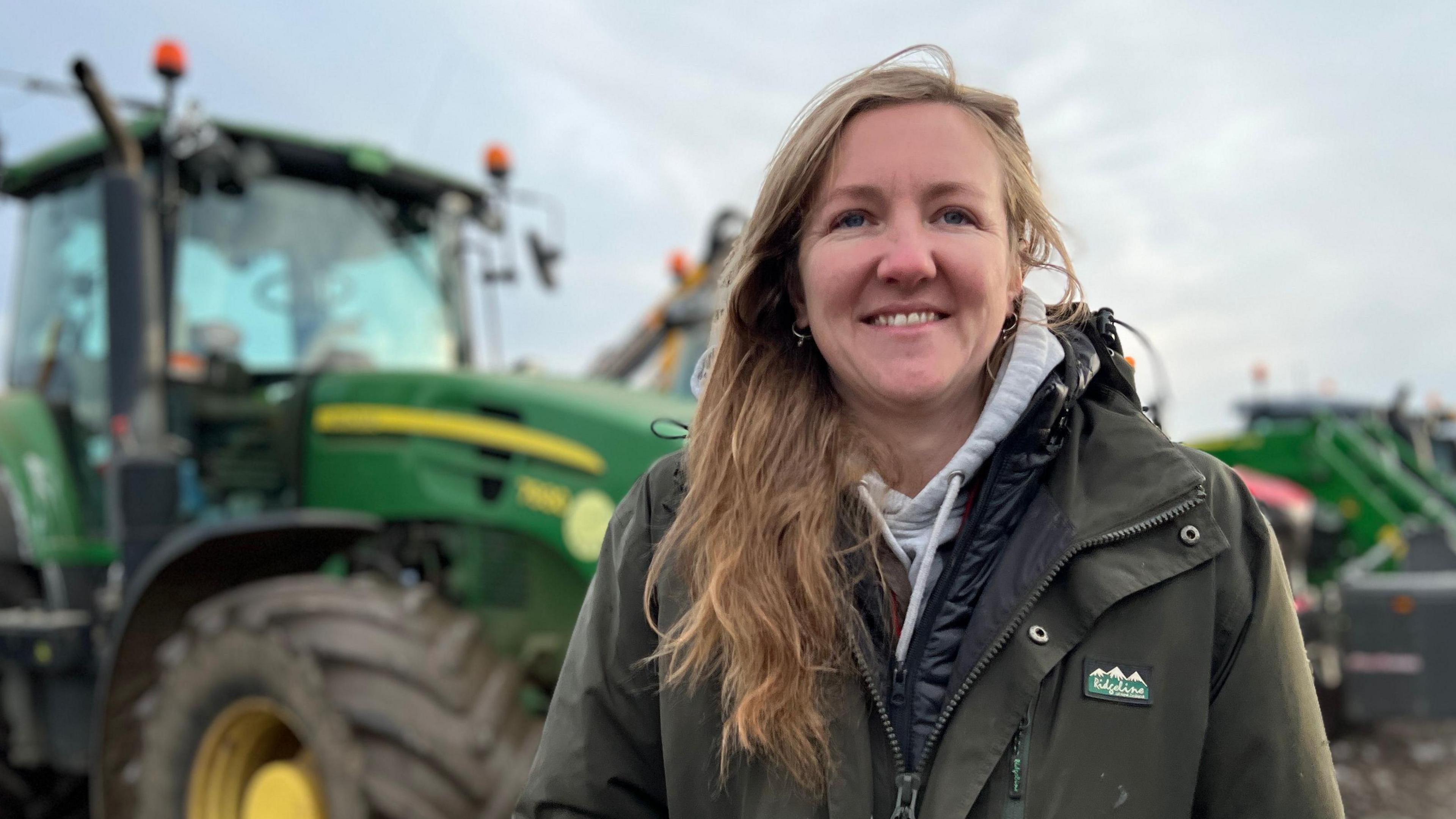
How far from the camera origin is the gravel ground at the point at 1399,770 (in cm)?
507

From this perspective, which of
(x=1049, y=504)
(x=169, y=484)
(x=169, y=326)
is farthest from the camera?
(x=169, y=326)

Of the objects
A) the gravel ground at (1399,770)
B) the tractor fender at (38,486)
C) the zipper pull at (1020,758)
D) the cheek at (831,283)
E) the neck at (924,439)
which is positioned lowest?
the gravel ground at (1399,770)

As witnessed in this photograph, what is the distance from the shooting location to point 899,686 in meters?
1.26

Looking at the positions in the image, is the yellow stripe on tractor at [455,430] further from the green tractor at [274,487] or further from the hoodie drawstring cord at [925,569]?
the hoodie drawstring cord at [925,569]

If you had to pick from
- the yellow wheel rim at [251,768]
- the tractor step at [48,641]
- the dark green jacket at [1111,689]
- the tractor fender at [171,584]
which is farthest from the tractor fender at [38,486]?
the dark green jacket at [1111,689]

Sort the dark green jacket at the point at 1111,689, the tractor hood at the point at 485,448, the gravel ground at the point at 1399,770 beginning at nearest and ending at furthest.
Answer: the dark green jacket at the point at 1111,689 → the tractor hood at the point at 485,448 → the gravel ground at the point at 1399,770

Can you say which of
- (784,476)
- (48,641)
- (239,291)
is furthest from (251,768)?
(784,476)

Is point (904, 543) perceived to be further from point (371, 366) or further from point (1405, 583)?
point (1405, 583)

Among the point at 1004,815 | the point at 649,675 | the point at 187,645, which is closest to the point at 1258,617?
the point at 1004,815

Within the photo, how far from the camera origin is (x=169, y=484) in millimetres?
3635

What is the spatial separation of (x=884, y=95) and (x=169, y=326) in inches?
133

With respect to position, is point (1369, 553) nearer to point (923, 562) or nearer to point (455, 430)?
point (455, 430)

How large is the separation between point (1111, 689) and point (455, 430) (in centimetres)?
277

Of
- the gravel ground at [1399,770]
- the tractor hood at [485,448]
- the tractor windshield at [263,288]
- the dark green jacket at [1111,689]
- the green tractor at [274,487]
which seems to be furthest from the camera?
the gravel ground at [1399,770]
